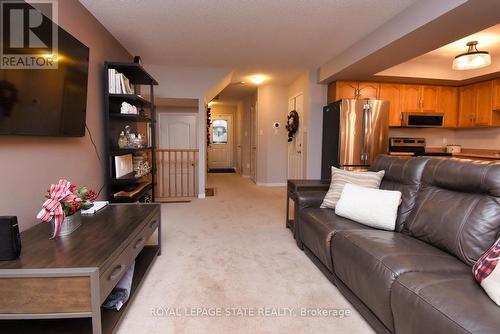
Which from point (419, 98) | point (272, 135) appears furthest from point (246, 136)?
point (419, 98)

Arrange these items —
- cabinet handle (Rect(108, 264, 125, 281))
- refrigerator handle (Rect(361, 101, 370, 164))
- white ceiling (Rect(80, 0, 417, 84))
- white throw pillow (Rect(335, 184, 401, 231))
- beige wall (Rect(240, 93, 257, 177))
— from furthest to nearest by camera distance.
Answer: beige wall (Rect(240, 93, 257, 177)), refrigerator handle (Rect(361, 101, 370, 164)), white ceiling (Rect(80, 0, 417, 84)), white throw pillow (Rect(335, 184, 401, 231)), cabinet handle (Rect(108, 264, 125, 281))

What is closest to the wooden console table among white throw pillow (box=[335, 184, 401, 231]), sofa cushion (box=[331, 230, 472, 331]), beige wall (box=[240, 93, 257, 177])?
sofa cushion (box=[331, 230, 472, 331])

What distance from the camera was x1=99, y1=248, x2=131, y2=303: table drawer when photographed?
1.26m

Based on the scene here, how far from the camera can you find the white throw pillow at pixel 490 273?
1.04 metres

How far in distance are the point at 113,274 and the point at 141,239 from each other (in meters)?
0.52

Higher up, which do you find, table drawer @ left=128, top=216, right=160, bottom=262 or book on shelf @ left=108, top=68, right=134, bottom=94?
book on shelf @ left=108, top=68, right=134, bottom=94

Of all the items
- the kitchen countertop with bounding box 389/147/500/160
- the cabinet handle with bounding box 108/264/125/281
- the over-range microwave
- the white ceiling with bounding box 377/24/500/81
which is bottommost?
the cabinet handle with bounding box 108/264/125/281

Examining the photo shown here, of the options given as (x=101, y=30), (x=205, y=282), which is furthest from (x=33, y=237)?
(x=101, y=30)

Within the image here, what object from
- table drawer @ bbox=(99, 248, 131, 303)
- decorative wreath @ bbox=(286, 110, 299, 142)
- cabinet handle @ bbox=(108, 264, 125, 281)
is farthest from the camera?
decorative wreath @ bbox=(286, 110, 299, 142)

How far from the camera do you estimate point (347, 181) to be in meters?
2.49

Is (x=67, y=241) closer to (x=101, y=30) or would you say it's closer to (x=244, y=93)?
(x=101, y=30)

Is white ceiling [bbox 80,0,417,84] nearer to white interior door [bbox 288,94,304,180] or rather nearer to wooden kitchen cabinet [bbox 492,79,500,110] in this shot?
white interior door [bbox 288,94,304,180]

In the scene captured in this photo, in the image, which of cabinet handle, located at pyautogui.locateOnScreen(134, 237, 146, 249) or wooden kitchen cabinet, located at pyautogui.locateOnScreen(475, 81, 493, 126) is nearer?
cabinet handle, located at pyautogui.locateOnScreen(134, 237, 146, 249)

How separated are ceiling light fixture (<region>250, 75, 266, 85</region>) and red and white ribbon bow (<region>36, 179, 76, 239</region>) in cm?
445
